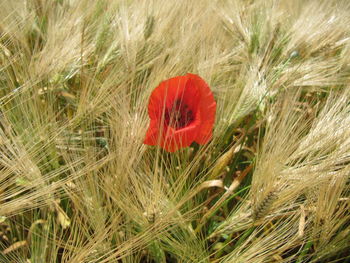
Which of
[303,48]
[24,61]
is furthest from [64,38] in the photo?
[303,48]

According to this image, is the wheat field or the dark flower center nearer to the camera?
the wheat field

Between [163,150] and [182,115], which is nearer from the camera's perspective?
[163,150]

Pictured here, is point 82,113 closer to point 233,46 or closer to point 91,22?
point 91,22

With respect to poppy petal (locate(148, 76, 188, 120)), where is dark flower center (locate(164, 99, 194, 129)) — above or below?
below
